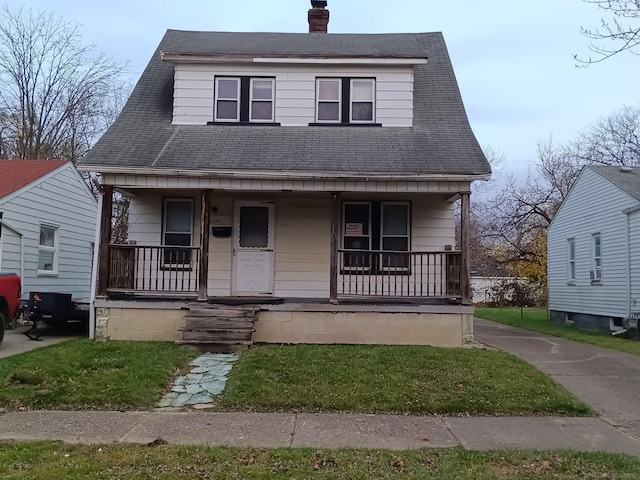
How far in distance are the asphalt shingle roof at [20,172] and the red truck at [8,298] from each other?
358 centimetres

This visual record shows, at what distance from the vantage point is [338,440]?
5.89 m

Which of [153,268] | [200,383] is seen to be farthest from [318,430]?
[153,268]

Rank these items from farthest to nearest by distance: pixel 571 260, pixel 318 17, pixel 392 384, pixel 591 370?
pixel 571 260 → pixel 318 17 → pixel 591 370 → pixel 392 384

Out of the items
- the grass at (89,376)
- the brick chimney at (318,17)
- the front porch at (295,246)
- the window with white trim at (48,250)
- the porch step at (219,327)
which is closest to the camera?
the grass at (89,376)

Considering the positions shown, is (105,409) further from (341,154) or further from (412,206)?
(412,206)

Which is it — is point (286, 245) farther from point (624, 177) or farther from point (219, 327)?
point (624, 177)

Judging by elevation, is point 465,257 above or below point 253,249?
below

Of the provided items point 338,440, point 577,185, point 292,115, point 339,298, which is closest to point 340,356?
point 339,298

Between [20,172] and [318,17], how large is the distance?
9.76 metres

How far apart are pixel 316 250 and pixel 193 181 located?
3.17 m

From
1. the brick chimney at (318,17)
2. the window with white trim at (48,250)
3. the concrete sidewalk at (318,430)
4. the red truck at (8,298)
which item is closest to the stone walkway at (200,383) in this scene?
the concrete sidewalk at (318,430)

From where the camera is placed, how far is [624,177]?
17.5 meters

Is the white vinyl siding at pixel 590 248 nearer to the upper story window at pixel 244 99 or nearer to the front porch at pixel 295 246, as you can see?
the front porch at pixel 295 246

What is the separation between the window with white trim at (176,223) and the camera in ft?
41.2
